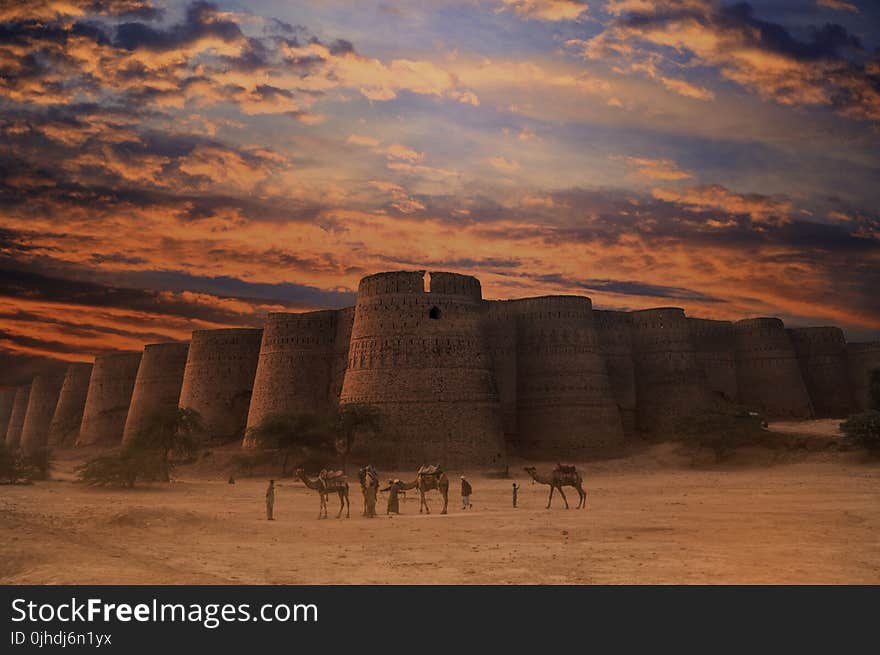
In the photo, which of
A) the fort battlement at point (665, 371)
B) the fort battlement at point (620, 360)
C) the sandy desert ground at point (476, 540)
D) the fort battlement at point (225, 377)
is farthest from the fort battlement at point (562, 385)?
the fort battlement at point (225, 377)

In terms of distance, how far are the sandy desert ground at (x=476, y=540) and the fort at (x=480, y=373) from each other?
27.4 ft

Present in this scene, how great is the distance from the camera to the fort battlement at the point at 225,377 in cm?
4059

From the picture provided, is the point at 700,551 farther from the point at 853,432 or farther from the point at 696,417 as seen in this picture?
the point at 696,417

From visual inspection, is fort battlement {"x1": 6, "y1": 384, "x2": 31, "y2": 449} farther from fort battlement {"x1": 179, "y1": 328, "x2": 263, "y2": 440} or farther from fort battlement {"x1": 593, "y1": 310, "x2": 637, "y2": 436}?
fort battlement {"x1": 593, "y1": 310, "x2": 637, "y2": 436}

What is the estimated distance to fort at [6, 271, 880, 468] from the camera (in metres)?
30.0

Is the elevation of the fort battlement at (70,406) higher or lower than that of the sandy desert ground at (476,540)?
higher

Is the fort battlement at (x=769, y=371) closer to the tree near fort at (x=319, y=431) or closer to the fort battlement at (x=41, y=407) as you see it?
the tree near fort at (x=319, y=431)

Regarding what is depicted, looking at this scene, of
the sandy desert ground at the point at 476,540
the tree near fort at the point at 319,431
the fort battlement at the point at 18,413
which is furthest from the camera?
the fort battlement at the point at 18,413

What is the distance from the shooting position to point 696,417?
31047 mm

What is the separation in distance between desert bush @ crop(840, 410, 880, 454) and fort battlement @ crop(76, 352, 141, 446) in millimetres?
41192

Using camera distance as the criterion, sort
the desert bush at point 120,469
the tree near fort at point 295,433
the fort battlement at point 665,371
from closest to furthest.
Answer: the desert bush at point 120,469 → the tree near fort at point 295,433 → the fort battlement at point 665,371

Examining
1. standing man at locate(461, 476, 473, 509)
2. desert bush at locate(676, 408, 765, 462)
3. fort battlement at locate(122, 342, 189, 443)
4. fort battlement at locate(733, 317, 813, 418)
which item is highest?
fort battlement at locate(733, 317, 813, 418)

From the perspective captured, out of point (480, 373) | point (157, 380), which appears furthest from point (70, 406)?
point (480, 373)

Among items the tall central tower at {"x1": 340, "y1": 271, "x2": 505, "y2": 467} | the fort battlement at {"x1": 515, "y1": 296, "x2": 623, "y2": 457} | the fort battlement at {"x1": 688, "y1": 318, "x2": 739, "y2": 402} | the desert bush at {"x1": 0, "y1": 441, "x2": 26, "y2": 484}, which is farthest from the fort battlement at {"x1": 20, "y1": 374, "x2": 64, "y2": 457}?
the fort battlement at {"x1": 688, "y1": 318, "x2": 739, "y2": 402}
